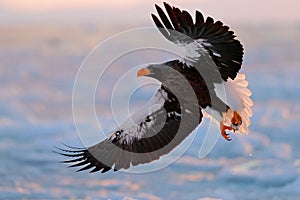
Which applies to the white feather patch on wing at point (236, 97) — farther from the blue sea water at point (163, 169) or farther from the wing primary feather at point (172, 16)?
the wing primary feather at point (172, 16)

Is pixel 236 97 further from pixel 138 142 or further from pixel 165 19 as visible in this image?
pixel 165 19

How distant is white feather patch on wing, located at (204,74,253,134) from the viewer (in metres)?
6.14

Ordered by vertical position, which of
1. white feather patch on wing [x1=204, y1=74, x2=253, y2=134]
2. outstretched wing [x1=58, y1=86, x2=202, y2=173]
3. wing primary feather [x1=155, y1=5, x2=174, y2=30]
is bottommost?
outstretched wing [x1=58, y1=86, x2=202, y2=173]

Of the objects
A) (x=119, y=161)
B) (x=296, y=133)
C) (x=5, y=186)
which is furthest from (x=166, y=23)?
(x=296, y=133)

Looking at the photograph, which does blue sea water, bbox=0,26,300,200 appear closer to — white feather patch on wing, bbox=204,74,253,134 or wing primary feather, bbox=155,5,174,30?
white feather patch on wing, bbox=204,74,253,134

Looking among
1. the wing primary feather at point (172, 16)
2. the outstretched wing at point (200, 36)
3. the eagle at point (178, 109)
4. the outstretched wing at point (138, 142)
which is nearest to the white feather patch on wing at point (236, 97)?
the eagle at point (178, 109)

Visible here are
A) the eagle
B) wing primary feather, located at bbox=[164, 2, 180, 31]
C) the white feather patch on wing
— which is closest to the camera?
wing primary feather, located at bbox=[164, 2, 180, 31]

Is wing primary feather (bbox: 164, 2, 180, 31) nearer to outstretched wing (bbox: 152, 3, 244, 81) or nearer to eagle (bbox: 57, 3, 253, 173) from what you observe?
outstretched wing (bbox: 152, 3, 244, 81)

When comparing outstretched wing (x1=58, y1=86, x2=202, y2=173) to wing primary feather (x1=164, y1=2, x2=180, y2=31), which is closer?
wing primary feather (x1=164, y1=2, x2=180, y2=31)

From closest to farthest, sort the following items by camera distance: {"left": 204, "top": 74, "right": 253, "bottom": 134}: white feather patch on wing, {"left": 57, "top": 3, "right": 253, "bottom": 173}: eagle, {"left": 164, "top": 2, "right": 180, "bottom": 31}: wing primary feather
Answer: {"left": 164, "top": 2, "right": 180, "bottom": 31}: wing primary feather
{"left": 57, "top": 3, "right": 253, "bottom": 173}: eagle
{"left": 204, "top": 74, "right": 253, "bottom": 134}: white feather patch on wing

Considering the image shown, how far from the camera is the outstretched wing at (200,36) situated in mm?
5301

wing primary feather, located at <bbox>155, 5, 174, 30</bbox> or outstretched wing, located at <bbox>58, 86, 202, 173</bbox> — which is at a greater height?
wing primary feather, located at <bbox>155, 5, 174, 30</bbox>

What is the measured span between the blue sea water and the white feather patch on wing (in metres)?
0.40

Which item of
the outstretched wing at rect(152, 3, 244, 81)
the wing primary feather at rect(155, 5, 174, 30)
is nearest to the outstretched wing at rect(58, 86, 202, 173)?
the outstretched wing at rect(152, 3, 244, 81)
